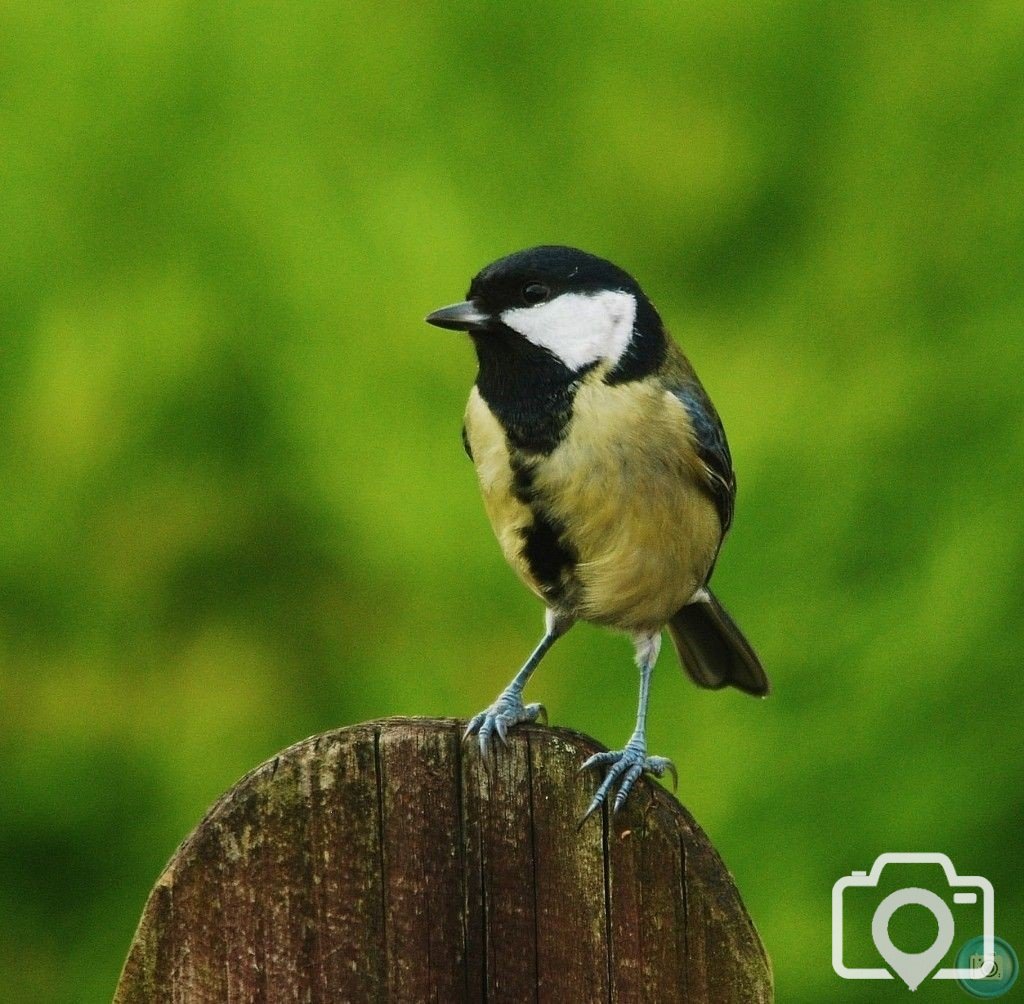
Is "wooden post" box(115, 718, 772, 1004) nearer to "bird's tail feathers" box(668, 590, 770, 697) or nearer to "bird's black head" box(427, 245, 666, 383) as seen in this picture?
"bird's black head" box(427, 245, 666, 383)

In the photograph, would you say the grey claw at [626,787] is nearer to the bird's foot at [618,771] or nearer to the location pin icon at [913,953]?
the bird's foot at [618,771]

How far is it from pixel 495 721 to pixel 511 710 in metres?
0.26

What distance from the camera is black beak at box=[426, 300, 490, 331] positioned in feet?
7.66

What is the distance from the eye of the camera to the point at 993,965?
3150mm

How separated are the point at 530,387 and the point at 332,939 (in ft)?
3.28

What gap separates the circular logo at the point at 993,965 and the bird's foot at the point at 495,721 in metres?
1.55

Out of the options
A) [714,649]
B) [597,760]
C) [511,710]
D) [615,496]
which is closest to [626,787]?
[597,760]

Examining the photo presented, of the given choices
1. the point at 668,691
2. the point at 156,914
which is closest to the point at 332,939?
the point at 156,914

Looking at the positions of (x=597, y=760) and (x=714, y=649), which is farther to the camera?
(x=714, y=649)

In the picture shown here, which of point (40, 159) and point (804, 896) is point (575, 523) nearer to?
point (804, 896)

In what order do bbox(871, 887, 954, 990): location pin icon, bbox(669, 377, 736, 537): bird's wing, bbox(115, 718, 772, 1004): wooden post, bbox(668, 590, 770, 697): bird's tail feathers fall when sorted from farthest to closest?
bbox(871, 887, 954, 990): location pin icon
bbox(668, 590, 770, 697): bird's tail feathers
bbox(669, 377, 736, 537): bird's wing
bbox(115, 718, 772, 1004): wooden post

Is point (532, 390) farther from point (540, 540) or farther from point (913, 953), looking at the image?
point (913, 953)

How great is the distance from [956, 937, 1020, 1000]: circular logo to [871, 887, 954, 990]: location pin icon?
5 centimetres

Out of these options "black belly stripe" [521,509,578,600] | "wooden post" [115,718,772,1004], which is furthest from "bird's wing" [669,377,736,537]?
"wooden post" [115,718,772,1004]
